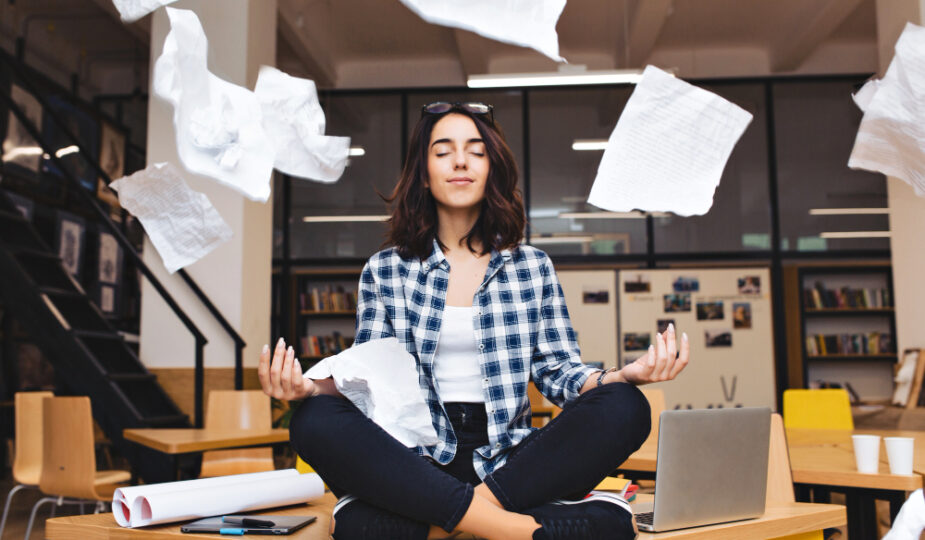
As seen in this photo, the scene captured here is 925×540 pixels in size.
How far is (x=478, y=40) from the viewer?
7.29 m

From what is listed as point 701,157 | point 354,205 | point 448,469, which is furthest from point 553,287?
point 354,205

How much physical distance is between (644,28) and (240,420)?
4.93m

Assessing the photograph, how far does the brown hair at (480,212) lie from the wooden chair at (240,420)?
2548mm

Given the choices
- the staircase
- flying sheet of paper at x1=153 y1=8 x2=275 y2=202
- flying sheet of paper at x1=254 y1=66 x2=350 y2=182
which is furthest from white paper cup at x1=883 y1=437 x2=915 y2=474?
the staircase

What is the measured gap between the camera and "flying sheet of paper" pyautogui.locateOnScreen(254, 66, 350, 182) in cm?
133

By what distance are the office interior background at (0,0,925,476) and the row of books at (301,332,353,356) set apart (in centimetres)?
2

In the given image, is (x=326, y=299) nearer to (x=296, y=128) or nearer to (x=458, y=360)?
(x=458, y=360)

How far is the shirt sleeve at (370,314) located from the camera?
1757mm

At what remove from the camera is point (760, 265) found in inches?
290

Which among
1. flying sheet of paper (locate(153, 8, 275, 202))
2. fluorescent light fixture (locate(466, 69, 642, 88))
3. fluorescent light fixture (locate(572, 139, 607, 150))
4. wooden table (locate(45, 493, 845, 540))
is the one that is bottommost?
wooden table (locate(45, 493, 845, 540))

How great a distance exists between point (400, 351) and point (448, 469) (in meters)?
0.30

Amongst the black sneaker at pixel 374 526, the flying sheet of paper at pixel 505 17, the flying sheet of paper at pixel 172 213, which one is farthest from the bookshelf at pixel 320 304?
the flying sheet of paper at pixel 505 17

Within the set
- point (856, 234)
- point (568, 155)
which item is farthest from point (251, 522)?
point (856, 234)

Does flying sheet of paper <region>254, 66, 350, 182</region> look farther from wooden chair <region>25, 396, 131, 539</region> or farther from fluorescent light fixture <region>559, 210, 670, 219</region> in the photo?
fluorescent light fixture <region>559, 210, 670, 219</region>
